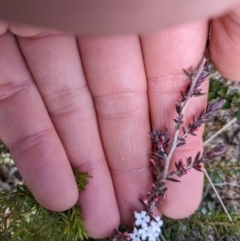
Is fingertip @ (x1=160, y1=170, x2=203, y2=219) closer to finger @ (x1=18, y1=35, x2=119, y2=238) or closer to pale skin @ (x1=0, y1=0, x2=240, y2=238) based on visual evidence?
pale skin @ (x1=0, y1=0, x2=240, y2=238)

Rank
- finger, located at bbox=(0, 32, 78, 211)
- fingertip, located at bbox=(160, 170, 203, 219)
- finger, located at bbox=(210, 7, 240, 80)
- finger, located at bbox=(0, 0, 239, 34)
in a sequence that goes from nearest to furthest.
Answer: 1. finger, located at bbox=(0, 0, 239, 34)
2. finger, located at bbox=(210, 7, 240, 80)
3. finger, located at bbox=(0, 32, 78, 211)
4. fingertip, located at bbox=(160, 170, 203, 219)

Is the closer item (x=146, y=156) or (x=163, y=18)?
(x=163, y=18)

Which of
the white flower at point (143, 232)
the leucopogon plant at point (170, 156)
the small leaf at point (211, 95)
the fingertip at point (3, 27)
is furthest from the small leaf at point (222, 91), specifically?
the fingertip at point (3, 27)

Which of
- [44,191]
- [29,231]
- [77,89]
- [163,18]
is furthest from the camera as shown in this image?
[77,89]

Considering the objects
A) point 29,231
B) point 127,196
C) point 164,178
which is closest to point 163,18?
point 29,231

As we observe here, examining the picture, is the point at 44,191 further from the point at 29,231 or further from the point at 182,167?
the point at 182,167

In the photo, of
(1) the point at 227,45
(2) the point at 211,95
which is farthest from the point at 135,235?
(1) the point at 227,45

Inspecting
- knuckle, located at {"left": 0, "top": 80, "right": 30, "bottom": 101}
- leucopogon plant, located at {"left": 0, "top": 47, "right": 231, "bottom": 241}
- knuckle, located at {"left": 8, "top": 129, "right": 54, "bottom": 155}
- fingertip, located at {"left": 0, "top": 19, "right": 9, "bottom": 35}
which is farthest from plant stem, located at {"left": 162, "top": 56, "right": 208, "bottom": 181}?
fingertip, located at {"left": 0, "top": 19, "right": 9, "bottom": 35}
